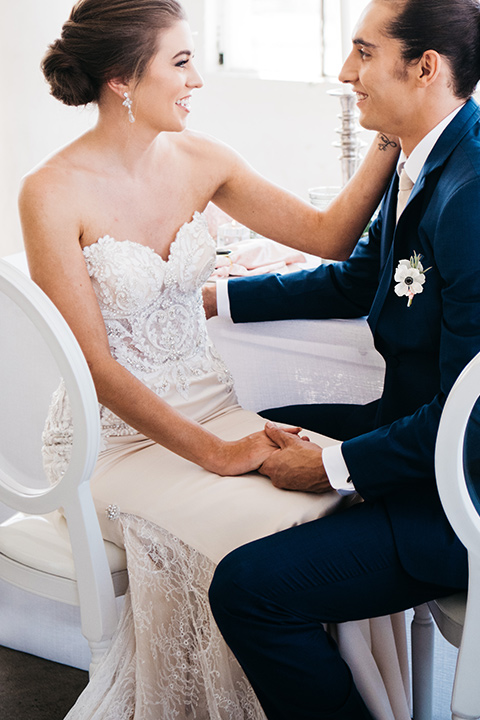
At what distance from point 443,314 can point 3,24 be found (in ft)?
12.6

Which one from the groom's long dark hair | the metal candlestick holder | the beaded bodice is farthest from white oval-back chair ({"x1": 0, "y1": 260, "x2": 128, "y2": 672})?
the metal candlestick holder

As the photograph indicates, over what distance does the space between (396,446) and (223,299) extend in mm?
726

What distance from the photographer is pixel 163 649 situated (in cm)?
141

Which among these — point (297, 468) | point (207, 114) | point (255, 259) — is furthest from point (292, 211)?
point (207, 114)

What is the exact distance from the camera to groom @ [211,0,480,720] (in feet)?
4.11

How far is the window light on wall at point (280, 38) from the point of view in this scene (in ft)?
13.3

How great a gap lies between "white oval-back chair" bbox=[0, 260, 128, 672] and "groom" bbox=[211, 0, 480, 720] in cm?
21

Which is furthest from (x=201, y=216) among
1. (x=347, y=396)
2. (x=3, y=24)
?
(x=3, y=24)

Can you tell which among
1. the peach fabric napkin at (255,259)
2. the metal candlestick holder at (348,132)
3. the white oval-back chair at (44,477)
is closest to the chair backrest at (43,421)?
the white oval-back chair at (44,477)

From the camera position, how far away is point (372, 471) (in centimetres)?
131

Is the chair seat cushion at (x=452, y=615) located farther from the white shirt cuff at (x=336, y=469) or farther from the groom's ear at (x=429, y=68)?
the groom's ear at (x=429, y=68)

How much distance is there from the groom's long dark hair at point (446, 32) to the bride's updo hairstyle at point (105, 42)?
17.5 inches

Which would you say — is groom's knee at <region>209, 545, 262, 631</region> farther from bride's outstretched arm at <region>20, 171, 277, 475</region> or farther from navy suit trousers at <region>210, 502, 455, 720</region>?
bride's outstretched arm at <region>20, 171, 277, 475</region>

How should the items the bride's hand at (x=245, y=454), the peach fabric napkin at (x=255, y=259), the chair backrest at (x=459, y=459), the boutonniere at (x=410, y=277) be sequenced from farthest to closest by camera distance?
the peach fabric napkin at (x=255, y=259), the bride's hand at (x=245, y=454), the boutonniere at (x=410, y=277), the chair backrest at (x=459, y=459)
